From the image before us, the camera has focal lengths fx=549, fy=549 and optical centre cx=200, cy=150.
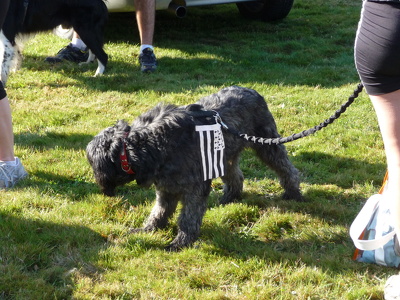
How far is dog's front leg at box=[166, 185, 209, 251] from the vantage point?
3.79m

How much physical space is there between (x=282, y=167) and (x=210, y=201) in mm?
663

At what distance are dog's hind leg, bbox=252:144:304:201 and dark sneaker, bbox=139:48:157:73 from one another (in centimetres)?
358

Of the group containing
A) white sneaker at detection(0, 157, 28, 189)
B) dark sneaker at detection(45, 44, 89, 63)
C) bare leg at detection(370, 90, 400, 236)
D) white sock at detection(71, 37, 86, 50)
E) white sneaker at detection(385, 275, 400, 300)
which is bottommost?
white sneaker at detection(385, 275, 400, 300)

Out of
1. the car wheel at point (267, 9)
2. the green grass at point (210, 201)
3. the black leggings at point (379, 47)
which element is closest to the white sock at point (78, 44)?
the green grass at point (210, 201)

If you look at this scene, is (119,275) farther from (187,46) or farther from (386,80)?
(187,46)

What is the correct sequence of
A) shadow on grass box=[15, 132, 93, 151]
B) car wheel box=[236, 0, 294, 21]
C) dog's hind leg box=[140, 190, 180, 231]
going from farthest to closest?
car wheel box=[236, 0, 294, 21], shadow on grass box=[15, 132, 93, 151], dog's hind leg box=[140, 190, 180, 231]

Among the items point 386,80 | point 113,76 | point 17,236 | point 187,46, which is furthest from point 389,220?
point 187,46

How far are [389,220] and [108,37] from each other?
673 centimetres

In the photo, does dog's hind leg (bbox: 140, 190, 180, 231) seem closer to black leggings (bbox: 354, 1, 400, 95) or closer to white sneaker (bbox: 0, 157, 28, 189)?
white sneaker (bbox: 0, 157, 28, 189)

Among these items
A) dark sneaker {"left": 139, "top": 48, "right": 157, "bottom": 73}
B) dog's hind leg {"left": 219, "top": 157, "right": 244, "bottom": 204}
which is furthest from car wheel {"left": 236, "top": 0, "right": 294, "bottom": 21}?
dog's hind leg {"left": 219, "top": 157, "right": 244, "bottom": 204}

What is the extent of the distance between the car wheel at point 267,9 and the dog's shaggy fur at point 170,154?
673 cm

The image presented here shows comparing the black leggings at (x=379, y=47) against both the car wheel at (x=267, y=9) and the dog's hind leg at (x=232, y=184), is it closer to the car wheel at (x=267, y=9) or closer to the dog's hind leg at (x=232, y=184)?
the dog's hind leg at (x=232, y=184)

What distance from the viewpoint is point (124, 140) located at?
359 cm

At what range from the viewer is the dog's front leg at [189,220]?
3.79 m
